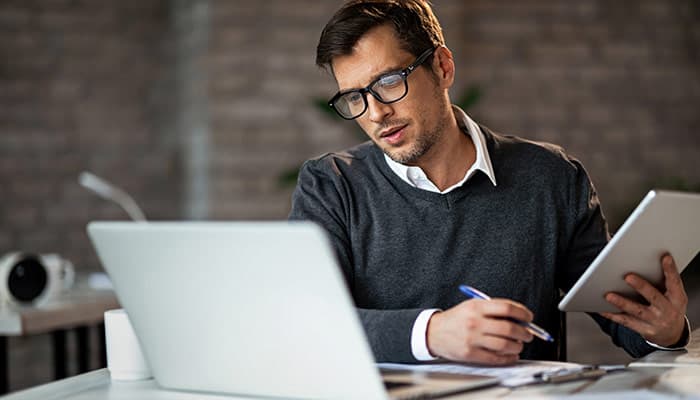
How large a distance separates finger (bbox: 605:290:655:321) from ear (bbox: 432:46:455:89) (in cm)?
57

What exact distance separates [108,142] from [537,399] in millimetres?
3923

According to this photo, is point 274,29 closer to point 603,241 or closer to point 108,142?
point 108,142

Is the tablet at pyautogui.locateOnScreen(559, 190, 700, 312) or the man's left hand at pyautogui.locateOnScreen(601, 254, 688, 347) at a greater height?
the tablet at pyautogui.locateOnScreen(559, 190, 700, 312)

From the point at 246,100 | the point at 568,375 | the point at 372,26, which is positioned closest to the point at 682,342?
the point at 568,375

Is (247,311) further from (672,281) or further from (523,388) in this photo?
(672,281)

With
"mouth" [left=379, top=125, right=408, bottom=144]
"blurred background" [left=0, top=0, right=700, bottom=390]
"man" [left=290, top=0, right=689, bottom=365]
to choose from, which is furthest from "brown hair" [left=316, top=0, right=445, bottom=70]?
"blurred background" [left=0, top=0, right=700, bottom=390]

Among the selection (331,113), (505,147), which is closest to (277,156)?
(331,113)

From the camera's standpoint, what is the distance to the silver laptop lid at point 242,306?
3.35 feet

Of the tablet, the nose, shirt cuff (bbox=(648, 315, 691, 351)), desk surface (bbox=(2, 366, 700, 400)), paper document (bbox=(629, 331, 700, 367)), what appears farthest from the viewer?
the nose

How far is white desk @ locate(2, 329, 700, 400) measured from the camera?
115 cm

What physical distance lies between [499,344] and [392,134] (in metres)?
0.57

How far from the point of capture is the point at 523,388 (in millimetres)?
1178

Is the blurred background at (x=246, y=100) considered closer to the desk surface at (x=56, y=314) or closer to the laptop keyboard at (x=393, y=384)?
the desk surface at (x=56, y=314)

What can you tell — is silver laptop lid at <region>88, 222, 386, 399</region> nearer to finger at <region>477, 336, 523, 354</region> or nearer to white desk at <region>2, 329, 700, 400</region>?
white desk at <region>2, 329, 700, 400</region>
